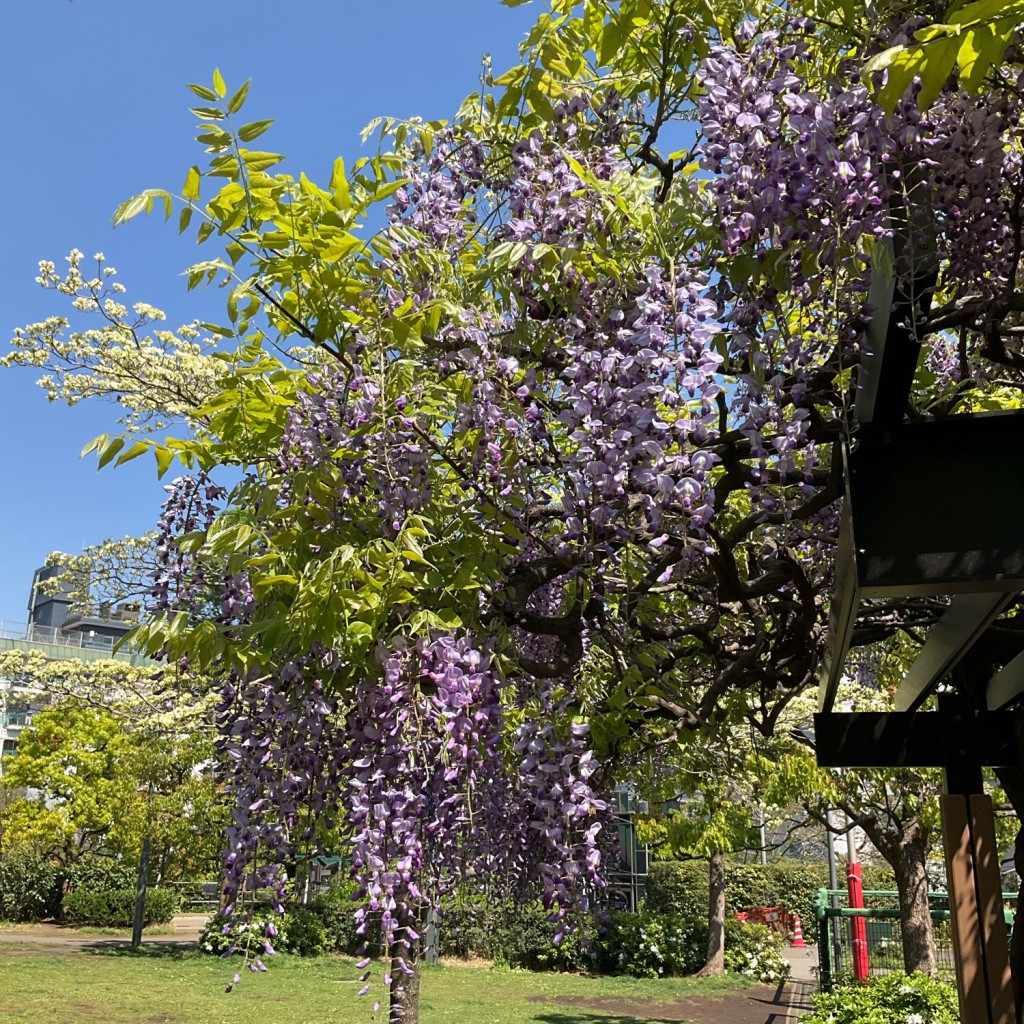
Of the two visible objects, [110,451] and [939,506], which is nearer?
[939,506]

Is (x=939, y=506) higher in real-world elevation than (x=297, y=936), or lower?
higher

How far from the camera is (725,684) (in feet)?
12.7

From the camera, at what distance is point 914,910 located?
1021 centimetres

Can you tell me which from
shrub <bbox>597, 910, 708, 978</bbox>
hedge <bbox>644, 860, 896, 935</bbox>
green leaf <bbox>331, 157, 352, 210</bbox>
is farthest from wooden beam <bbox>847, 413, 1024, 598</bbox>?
hedge <bbox>644, 860, 896, 935</bbox>

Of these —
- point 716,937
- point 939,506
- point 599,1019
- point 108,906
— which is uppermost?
point 939,506

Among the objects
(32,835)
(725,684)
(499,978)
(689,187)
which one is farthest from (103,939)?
(689,187)

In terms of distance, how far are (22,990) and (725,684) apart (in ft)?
34.4

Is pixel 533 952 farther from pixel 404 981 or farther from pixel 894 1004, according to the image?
pixel 404 981

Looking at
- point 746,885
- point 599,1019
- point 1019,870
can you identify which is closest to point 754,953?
point 746,885

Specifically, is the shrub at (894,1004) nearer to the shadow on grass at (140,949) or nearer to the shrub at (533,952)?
the shrub at (533,952)

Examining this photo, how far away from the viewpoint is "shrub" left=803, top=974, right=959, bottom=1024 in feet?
21.7

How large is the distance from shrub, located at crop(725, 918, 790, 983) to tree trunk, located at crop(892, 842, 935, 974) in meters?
5.34

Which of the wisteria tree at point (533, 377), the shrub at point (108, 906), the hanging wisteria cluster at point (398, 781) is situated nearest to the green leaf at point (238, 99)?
the wisteria tree at point (533, 377)

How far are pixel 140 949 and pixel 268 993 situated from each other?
509cm
